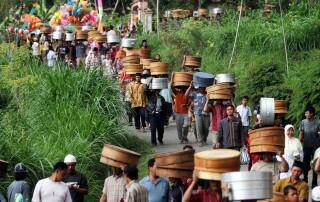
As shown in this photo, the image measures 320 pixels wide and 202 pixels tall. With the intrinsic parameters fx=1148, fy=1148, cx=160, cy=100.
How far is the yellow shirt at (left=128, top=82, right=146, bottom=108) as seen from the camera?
23.1 m

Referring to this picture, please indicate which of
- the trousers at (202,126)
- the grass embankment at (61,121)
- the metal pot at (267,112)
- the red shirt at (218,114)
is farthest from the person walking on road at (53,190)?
the trousers at (202,126)

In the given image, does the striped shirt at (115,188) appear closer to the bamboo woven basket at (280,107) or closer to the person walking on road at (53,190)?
the person walking on road at (53,190)

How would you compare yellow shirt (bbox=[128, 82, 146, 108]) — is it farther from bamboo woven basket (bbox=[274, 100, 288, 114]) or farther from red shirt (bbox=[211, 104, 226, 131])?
bamboo woven basket (bbox=[274, 100, 288, 114])

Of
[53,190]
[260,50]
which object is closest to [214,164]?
[53,190]

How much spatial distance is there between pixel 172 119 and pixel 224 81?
4704mm

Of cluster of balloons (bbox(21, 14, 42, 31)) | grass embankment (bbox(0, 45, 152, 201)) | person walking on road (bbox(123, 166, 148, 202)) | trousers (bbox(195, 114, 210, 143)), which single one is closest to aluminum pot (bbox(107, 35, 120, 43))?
grass embankment (bbox(0, 45, 152, 201))

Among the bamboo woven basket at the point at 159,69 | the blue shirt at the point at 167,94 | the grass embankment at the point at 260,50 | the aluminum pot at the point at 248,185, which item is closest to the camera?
the aluminum pot at the point at 248,185

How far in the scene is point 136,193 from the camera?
12977 mm

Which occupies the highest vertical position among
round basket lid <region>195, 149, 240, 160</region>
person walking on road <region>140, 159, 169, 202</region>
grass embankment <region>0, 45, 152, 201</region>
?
round basket lid <region>195, 149, 240, 160</region>

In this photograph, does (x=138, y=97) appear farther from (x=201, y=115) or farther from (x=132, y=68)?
(x=201, y=115)

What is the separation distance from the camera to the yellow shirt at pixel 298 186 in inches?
532

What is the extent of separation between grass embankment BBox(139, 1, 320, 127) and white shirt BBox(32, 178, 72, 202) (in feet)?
27.8

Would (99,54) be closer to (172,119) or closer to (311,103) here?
(172,119)

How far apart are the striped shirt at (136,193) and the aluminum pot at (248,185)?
149 centimetres
